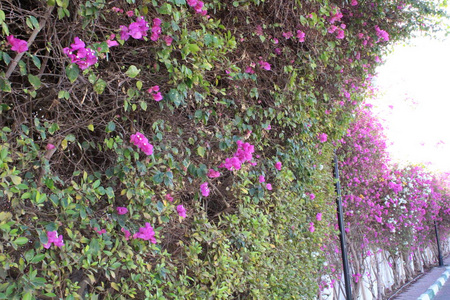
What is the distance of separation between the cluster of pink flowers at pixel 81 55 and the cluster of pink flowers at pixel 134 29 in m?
0.25

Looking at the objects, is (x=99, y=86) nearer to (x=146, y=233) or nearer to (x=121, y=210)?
(x=121, y=210)

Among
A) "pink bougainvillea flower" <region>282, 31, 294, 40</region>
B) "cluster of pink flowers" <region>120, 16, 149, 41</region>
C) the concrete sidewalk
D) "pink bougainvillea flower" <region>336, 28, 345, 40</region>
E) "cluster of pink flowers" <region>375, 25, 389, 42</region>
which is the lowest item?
the concrete sidewalk

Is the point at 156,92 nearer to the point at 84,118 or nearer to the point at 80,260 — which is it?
the point at 84,118

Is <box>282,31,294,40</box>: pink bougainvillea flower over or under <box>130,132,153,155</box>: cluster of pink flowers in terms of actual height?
under

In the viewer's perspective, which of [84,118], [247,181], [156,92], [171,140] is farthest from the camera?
[247,181]

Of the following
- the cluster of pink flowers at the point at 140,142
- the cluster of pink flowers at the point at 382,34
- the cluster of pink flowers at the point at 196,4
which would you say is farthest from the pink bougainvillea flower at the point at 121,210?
the cluster of pink flowers at the point at 382,34

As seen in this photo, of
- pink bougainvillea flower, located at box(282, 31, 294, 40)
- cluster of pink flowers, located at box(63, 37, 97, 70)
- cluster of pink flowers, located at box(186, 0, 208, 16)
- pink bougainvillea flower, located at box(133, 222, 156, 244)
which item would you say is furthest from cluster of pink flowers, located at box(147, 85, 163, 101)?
pink bougainvillea flower, located at box(282, 31, 294, 40)

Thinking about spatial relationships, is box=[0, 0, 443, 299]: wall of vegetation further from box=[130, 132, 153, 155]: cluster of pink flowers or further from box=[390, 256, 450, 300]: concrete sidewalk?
box=[390, 256, 450, 300]: concrete sidewalk

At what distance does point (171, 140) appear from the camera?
106 inches

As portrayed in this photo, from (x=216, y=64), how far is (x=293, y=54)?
56.2 inches

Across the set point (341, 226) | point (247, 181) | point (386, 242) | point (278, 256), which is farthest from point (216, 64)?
point (386, 242)

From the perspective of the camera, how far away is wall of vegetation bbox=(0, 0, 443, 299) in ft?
6.34

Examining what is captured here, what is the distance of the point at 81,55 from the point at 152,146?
0.64 meters

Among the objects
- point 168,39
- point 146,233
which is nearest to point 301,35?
point 168,39
